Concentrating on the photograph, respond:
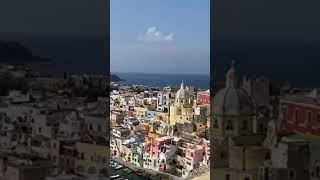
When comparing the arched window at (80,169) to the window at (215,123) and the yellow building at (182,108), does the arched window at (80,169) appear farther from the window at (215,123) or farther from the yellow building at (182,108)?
the yellow building at (182,108)

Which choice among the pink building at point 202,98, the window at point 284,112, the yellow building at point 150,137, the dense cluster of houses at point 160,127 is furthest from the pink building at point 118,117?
the window at point 284,112

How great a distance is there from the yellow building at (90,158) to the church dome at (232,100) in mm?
1049

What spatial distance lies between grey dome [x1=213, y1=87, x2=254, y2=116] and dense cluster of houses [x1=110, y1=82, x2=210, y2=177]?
5000mm

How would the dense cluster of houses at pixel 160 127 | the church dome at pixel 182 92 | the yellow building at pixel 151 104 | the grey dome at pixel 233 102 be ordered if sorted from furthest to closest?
the yellow building at pixel 151 104 < the church dome at pixel 182 92 < the dense cluster of houses at pixel 160 127 < the grey dome at pixel 233 102

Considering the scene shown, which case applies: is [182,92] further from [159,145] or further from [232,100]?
[232,100]

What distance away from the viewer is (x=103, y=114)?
409 cm

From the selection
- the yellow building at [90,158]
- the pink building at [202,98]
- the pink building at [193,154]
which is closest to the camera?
the yellow building at [90,158]

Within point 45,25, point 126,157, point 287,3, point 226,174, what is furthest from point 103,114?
A: point 126,157

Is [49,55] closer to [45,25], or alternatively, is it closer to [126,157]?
[45,25]

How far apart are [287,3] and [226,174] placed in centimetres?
147

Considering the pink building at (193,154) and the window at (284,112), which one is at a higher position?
the window at (284,112)

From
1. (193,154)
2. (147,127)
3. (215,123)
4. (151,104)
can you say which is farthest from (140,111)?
(215,123)

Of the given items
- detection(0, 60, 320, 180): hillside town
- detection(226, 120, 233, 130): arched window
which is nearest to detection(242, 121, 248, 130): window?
detection(0, 60, 320, 180): hillside town

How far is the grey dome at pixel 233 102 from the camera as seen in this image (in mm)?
4164
